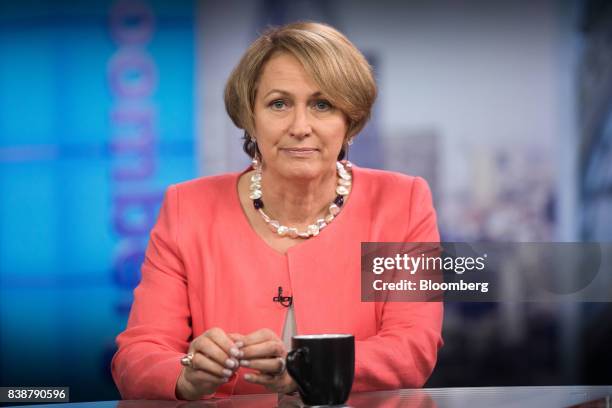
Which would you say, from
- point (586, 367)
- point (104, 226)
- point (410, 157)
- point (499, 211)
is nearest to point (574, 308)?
point (586, 367)

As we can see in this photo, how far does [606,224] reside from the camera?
250 cm

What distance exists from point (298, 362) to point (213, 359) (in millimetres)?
209

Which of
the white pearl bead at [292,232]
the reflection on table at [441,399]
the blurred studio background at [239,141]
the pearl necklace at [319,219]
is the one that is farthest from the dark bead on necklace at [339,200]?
the blurred studio background at [239,141]

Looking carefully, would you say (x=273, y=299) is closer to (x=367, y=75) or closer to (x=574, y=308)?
(x=367, y=75)

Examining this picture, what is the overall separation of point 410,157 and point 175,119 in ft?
2.26

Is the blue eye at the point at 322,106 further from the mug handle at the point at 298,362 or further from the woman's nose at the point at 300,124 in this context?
the mug handle at the point at 298,362

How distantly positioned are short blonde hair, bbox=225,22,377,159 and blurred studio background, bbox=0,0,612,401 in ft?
2.37

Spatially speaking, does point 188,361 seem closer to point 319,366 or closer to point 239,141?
point 319,366

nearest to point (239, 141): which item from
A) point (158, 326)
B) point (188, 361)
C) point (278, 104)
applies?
point (278, 104)

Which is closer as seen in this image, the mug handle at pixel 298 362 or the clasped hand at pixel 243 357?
the mug handle at pixel 298 362

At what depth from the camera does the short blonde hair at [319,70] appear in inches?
67.6

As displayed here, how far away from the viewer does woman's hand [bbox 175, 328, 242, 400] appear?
4.37ft

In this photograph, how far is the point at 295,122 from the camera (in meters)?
1.72

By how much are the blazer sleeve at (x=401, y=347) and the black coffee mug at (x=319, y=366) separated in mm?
314
